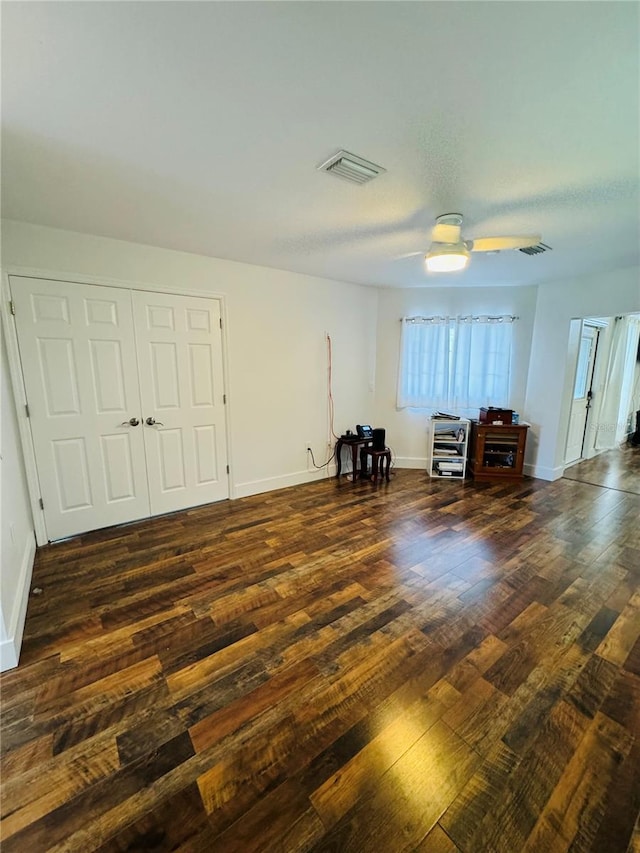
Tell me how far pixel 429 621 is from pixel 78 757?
168 cm

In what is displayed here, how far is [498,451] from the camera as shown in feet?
14.8

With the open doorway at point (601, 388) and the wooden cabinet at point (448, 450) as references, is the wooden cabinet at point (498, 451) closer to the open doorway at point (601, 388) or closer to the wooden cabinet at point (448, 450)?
the wooden cabinet at point (448, 450)

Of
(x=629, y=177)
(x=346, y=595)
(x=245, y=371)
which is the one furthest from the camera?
(x=245, y=371)

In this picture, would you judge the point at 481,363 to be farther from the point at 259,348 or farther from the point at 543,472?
the point at 259,348

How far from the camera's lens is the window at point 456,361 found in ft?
14.7

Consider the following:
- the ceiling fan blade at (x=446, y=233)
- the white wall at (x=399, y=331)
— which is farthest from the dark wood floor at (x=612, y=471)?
the ceiling fan blade at (x=446, y=233)

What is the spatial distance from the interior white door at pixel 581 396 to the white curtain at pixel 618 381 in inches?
17.3

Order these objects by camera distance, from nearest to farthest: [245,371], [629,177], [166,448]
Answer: [629,177] < [166,448] < [245,371]

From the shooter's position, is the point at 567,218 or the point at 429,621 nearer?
the point at 429,621

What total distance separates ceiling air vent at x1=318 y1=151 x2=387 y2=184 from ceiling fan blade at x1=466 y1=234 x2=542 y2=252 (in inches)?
34.8

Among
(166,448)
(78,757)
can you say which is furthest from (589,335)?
(78,757)

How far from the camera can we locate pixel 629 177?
5.98ft

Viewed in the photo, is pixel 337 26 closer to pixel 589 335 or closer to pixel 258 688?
pixel 258 688

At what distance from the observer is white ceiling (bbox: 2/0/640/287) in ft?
3.36
